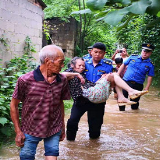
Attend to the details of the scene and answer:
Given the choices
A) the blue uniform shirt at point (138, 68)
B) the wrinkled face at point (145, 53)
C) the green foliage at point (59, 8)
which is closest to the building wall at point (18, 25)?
the blue uniform shirt at point (138, 68)

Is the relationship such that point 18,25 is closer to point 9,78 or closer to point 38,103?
point 9,78

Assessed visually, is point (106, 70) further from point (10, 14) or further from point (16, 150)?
point (10, 14)

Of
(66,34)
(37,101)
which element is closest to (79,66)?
(37,101)

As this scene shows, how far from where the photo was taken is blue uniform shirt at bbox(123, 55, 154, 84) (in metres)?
6.29

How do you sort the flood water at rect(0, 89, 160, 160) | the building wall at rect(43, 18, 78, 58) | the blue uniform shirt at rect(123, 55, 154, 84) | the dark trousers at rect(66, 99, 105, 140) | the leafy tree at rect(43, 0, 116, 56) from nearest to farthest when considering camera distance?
the flood water at rect(0, 89, 160, 160) < the dark trousers at rect(66, 99, 105, 140) < the blue uniform shirt at rect(123, 55, 154, 84) < the leafy tree at rect(43, 0, 116, 56) < the building wall at rect(43, 18, 78, 58)

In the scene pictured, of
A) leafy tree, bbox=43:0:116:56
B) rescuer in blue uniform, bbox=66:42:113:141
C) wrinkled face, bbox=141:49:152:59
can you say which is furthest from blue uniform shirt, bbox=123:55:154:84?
leafy tree, bbox=43:0:116:56

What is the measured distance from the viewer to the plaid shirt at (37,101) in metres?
2.41

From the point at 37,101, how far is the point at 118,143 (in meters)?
2.37

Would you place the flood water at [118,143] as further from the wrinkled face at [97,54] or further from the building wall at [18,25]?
the building wall at [18,25]

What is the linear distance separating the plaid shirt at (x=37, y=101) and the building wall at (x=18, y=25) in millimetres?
3427

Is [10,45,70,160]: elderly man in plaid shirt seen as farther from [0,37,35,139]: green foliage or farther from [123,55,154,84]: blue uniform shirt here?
[123,55,154,84]: blue uniform shirt

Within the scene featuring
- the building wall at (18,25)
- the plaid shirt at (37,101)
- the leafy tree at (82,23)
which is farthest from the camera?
the leafy tree at (82,23)

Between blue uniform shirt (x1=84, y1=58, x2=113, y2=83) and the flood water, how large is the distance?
1137 mm

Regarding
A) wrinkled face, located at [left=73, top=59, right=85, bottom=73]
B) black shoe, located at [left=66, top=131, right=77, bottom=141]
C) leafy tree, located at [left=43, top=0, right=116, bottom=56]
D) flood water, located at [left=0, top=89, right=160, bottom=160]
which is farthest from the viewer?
leafy tree, located at [left=43, top=0, right=116, bottom=56]
